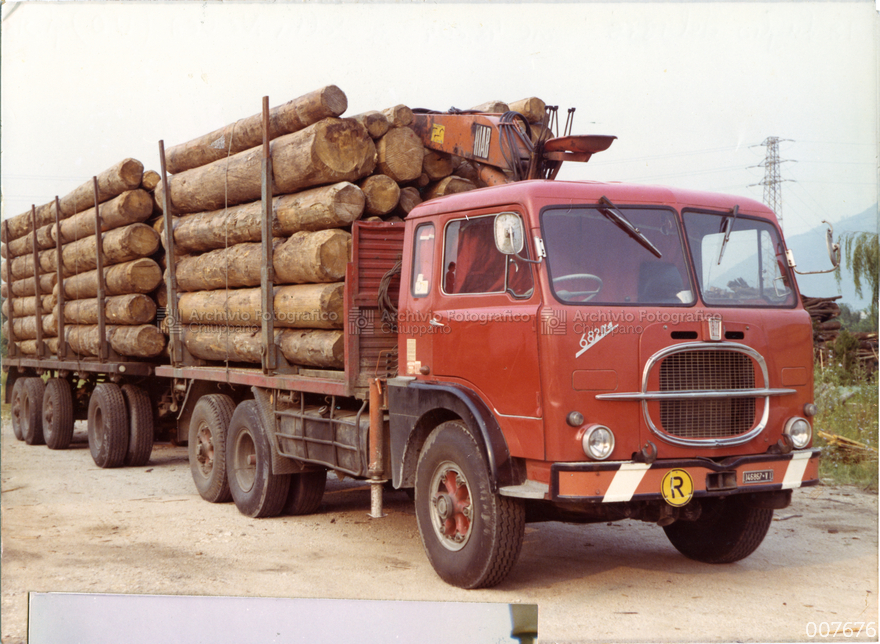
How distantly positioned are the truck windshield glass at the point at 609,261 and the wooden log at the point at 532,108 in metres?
2.55

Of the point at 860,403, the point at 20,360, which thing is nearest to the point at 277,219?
the point at 860,403

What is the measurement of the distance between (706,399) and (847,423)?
6467mm

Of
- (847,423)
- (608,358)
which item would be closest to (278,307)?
(608,358)

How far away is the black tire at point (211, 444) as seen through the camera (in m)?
8.97

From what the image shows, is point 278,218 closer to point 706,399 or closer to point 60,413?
point 706,399

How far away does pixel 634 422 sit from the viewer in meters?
5.26

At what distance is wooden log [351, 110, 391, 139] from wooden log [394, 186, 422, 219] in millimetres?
525

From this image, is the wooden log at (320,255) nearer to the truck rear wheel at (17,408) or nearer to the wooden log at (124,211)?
the wooden log at (124,211)

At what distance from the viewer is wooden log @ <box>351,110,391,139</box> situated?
24.2 ft

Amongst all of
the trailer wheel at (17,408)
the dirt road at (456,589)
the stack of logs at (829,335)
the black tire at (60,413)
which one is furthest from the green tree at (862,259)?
the trailer wheel at (17,408)

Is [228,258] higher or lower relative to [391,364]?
higher

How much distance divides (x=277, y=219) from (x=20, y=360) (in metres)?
9.26

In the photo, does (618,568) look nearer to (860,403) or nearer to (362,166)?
(362,166)

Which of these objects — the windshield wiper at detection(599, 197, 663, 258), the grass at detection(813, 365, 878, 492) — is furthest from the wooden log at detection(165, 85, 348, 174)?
the grass at detection(813, 365, 878, 492)
